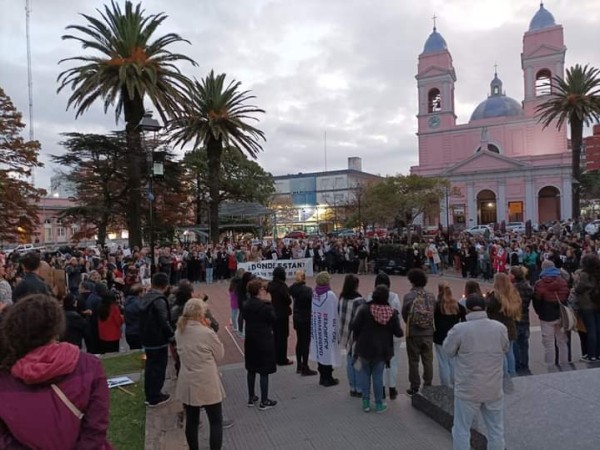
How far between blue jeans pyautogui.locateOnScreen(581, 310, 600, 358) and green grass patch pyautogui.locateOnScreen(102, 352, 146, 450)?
7197mm

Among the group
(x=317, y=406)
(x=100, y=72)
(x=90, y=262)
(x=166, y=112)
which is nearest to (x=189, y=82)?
(x=166, y=112)

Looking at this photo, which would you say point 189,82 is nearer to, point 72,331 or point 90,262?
point 90,262

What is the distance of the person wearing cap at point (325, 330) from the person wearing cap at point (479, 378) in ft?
10.0

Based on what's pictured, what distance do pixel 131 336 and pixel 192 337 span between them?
4134mm

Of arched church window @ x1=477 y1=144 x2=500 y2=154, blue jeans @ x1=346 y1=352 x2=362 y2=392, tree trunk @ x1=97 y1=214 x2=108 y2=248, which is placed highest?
arched church window @ x1=477 y1=144 x2=500 y2=154

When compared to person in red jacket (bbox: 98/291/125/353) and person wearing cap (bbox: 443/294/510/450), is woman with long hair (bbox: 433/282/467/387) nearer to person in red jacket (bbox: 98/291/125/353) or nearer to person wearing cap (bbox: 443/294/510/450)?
person wearing cap (bbox: 443/294/510/450)

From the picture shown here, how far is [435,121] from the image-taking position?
73750 mm

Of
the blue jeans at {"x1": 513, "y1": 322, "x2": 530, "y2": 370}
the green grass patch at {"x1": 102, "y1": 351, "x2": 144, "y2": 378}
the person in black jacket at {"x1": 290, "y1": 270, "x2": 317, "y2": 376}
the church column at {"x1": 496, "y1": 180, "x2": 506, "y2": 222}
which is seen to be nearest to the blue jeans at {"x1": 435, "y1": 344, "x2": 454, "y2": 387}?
the blue jeans at {"x1": 513, "y1": 322, "x2": 530, "y2": 370}

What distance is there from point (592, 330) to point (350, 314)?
4.26m

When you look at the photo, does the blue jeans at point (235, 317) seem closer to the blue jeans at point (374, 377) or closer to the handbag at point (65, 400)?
the blue jeans at point (374, 377)

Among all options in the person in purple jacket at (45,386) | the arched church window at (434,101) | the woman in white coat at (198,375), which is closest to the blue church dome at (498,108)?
the arched church window at (434,101)

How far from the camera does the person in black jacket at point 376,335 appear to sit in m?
6.43

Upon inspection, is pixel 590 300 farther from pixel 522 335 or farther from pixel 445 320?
pixel 445 320

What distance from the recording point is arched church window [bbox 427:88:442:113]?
73.8 m
